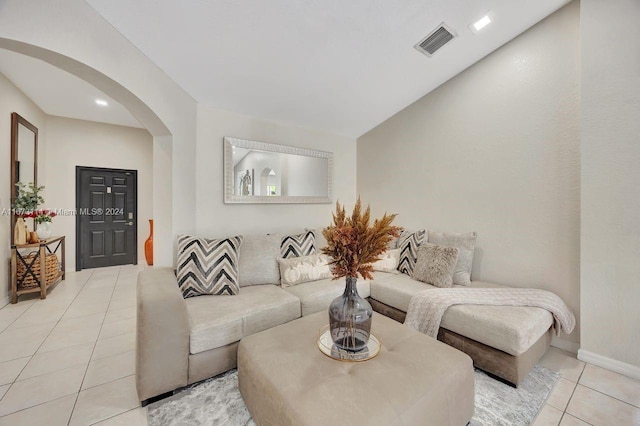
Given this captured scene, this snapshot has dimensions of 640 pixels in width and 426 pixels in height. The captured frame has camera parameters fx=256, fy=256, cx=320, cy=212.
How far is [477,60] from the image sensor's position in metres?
2.79

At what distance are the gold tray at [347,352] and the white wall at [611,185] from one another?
6.09 feet

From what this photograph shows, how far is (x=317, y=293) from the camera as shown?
238 centimetres

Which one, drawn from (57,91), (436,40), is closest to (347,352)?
(436,40)

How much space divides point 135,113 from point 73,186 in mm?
3518

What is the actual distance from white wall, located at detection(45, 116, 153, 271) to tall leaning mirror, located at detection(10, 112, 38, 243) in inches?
19.0

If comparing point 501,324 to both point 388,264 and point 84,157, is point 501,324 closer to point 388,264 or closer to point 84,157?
point 388,264

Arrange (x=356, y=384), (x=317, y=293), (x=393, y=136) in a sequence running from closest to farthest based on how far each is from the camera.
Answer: (x=356, y=384)
(x=317, y=293)
(x=393, y=136)

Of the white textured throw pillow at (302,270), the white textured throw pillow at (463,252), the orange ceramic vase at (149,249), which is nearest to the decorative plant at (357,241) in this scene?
the white textured throw pillow at (302,270)

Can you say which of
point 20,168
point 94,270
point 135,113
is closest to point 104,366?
point 135,113

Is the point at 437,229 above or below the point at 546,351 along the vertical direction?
above

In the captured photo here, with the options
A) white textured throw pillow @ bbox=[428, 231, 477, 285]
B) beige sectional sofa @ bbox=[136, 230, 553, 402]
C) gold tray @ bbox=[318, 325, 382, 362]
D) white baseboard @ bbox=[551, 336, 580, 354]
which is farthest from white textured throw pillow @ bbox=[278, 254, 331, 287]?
white baseboard @ bbox=[551, 336, 580, 354]

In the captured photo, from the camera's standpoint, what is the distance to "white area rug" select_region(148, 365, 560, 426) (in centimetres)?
148

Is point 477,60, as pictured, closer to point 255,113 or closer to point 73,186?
point 255,113

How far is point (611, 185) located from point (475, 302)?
1325 millimetres
